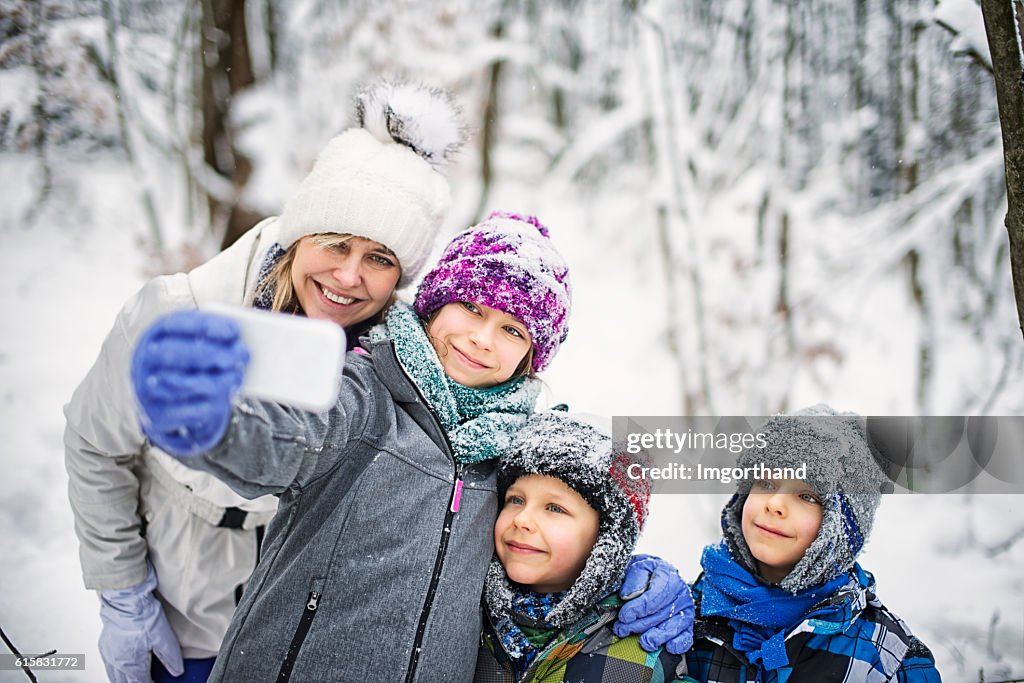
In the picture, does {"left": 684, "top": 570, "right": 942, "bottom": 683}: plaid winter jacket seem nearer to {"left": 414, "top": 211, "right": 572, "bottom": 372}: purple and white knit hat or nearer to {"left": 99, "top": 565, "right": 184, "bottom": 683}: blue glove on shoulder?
{"left": 414, "top": 211, "right": 572, "bottom": 372}: purple and white knit hat

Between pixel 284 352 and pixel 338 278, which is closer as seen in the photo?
pixel 284 352

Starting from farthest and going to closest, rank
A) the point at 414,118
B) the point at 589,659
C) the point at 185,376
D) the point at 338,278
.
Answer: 1. the point at 414,118
2. the point at 338,278
3. the point at 589,659
4. the point at 185,376

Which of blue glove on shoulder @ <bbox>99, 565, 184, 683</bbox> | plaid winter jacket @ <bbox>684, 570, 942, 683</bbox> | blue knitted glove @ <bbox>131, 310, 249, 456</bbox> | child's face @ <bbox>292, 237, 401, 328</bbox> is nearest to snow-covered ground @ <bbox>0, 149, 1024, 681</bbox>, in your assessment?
blue glove on shoulder @ <bbox>99, 565, 184, 683</bbox>

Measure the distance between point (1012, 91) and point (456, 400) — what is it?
1.19m

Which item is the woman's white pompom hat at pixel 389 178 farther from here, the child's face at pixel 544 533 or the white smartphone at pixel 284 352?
the white smartphone at pixel 284 352

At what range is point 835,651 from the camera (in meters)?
1.36

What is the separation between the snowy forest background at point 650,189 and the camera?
9.50 feet

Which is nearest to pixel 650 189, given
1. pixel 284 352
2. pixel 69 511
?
pixel 69 511

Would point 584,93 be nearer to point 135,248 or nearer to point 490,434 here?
point 135,248

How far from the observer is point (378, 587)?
1169 mm

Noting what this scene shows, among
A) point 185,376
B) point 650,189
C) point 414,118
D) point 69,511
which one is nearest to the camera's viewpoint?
point 185,376

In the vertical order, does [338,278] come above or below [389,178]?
below

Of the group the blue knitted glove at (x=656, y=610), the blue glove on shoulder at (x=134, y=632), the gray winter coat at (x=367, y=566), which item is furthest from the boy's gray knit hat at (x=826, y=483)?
the blue glove on shoulder at (x=134, y=632)

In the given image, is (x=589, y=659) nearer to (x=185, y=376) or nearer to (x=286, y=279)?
(x=185, y=376)
